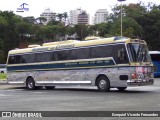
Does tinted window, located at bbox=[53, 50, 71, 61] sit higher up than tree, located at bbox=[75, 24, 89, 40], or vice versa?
tree, located at bbox=[75, 24, 89, 40]

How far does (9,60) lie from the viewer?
30.6 m

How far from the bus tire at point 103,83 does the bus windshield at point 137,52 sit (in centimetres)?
216

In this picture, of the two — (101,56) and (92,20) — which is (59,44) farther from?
(92,20)

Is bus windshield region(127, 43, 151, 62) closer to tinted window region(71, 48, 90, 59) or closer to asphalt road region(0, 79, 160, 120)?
asphalt road region(0, 79, 160, 120)

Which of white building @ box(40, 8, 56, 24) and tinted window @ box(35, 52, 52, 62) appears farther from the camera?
white building @ box(40, 8, 56, 24)

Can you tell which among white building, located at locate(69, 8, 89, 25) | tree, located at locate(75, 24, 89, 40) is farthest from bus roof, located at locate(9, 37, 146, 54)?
white building, located at locate(69, 8, 89, 25)

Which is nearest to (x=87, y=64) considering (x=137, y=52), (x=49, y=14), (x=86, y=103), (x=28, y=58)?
(x=137, y=52)

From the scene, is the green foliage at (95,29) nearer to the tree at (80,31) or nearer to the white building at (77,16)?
the tree at (80,31)

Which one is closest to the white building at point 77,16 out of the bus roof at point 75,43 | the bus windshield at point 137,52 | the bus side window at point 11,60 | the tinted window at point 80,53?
the bus side window at point 11,60

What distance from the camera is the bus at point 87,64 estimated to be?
21.6 metres

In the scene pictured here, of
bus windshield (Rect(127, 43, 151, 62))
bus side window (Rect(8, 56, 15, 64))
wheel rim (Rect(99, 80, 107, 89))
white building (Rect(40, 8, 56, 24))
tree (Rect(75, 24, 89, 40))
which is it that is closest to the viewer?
bus windshield (Rect(127, 43, 151, 62))

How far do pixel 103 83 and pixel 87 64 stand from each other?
5.68 ft

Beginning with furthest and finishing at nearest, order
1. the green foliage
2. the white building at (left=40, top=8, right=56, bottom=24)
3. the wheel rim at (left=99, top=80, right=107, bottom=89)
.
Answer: the white building at (left=40, top=8, right=56, bottom=24)
the green foliage
the wheel rim at (left=99, top=80, right=107, bottom=89)

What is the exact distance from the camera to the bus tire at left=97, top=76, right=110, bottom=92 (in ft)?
73.8
